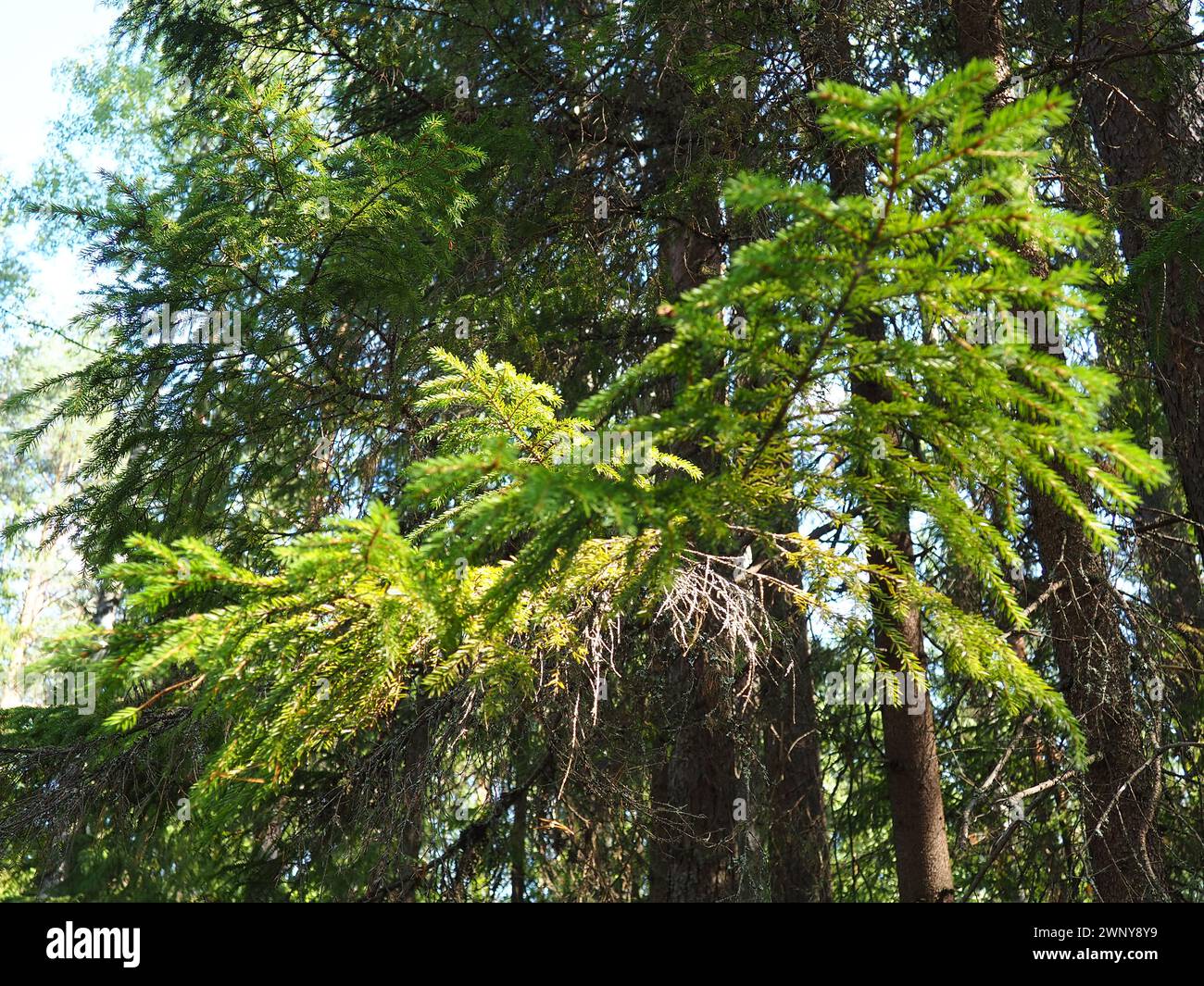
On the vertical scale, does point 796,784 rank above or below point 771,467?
below

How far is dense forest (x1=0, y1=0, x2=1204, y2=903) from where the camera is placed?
214cm

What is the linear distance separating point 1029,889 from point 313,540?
6015 mm

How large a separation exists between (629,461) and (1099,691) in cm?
404

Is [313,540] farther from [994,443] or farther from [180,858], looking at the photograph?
[180,858]

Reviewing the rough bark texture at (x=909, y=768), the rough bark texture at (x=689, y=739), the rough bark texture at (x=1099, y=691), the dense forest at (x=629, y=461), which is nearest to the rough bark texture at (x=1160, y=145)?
the dense forest at (x=629, y=461)

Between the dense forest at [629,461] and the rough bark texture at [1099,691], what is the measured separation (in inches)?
1.1

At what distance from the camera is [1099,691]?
17.7 feet

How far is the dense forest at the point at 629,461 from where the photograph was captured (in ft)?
7.03

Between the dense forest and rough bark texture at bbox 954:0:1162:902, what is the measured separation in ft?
0.10

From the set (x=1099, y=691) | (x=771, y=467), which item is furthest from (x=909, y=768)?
(x=771, y=467)

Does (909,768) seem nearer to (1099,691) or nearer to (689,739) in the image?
(1099,691)

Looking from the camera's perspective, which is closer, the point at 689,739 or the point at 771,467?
the point at 771,467

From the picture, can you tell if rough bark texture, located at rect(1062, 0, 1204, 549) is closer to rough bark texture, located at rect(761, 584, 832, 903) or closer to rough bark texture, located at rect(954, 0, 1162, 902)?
rough bark texture, located at rect(954, 0, 1162, 902)

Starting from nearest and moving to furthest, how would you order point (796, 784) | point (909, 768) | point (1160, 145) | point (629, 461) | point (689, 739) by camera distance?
1. point (629, 461)
2. point (909, 768)
3. point (1160, 145)
4. point (689, 739)
5. point (796, 784)
